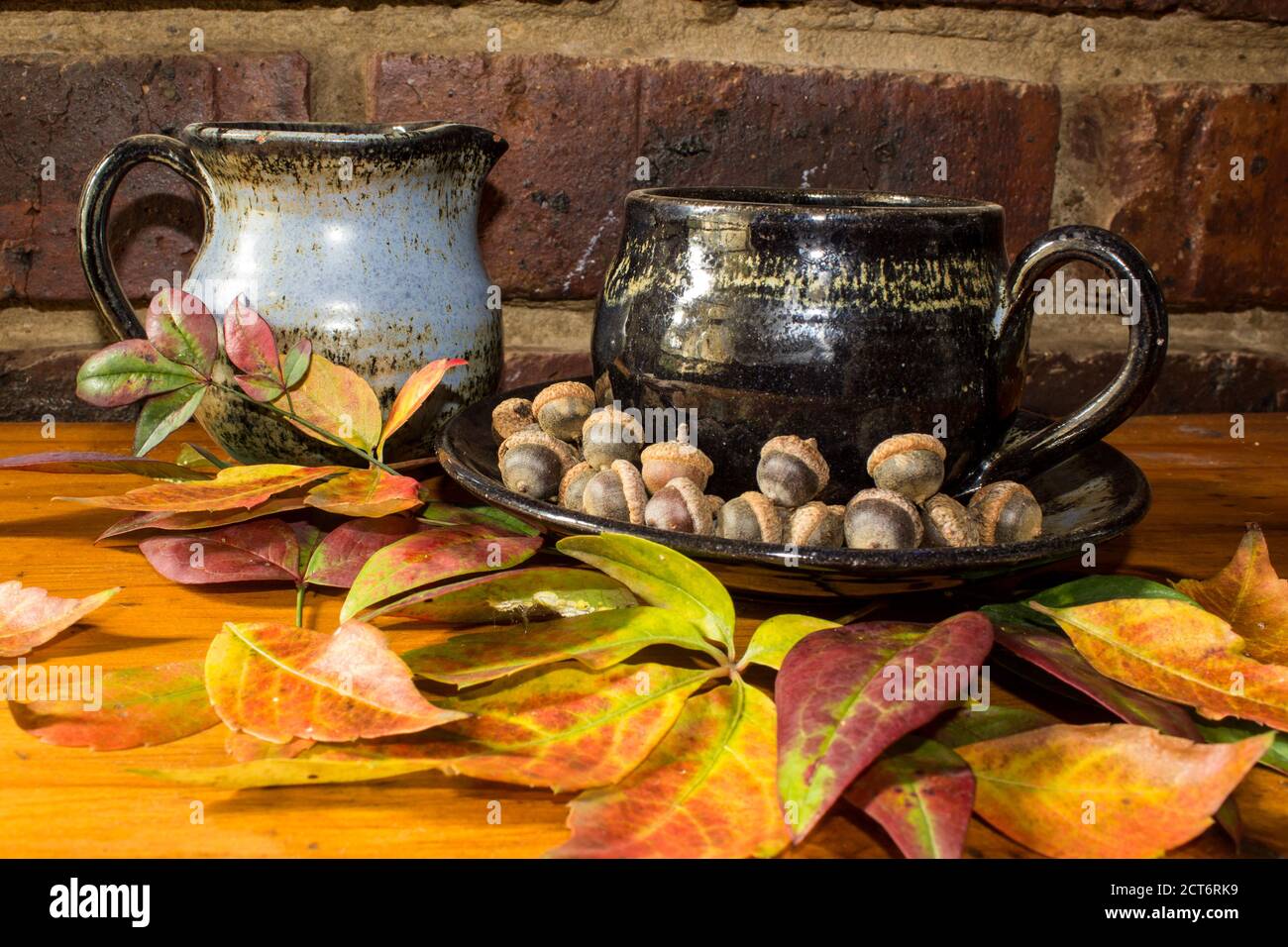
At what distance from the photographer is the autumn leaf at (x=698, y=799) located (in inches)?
11.3

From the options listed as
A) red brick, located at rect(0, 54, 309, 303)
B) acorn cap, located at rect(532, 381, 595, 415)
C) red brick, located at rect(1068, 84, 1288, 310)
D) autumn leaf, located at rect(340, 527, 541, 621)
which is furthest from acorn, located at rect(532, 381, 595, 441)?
red brick, located at rect(1068, 84, 1288, 310)

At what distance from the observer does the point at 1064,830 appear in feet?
0.99

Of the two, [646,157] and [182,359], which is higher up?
[646,157]

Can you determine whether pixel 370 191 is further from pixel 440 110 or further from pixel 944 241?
pixel 944 241

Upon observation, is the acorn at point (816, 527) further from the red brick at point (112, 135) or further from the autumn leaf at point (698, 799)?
the red brick at point (112, 135)

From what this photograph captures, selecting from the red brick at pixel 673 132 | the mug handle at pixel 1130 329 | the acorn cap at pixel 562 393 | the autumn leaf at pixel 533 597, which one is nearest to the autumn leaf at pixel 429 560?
the autumn leaf at pixel 533 597

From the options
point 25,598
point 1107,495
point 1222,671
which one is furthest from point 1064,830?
point 25,598

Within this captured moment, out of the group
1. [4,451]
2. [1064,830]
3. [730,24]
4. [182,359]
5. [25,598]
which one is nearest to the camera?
[1064,830]

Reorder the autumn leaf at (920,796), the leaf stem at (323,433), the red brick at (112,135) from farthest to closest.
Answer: the red brick at (112,135)
the leaf stem at (323,433)
the autumn leaf at (920,796)

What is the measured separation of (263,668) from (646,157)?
0.53 meters

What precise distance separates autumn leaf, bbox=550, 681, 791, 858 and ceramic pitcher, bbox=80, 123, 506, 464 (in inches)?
12.8

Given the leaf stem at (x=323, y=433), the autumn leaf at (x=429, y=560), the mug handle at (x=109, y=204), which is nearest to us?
the autumn leaf at (x=429, y=560)

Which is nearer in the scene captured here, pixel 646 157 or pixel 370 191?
pixel 370 191

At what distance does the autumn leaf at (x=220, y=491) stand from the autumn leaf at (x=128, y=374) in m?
0.06
